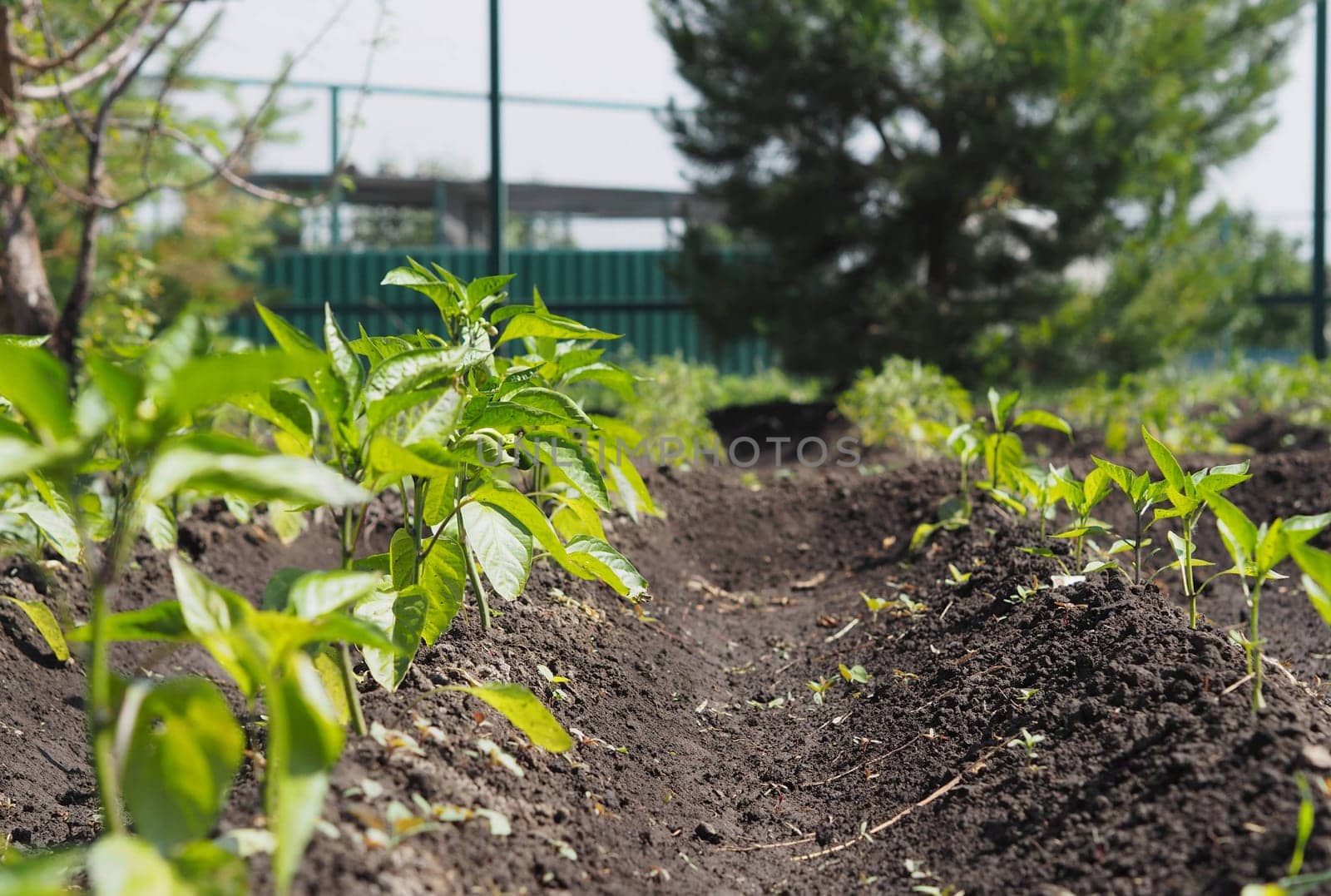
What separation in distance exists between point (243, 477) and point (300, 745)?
0.25m

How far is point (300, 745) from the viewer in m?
0.98

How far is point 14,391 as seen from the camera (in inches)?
40.4

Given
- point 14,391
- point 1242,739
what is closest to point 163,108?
point 14,391

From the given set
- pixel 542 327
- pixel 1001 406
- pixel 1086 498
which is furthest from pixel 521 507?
pixel 1001 406

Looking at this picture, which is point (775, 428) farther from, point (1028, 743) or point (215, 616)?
point (215, 616)

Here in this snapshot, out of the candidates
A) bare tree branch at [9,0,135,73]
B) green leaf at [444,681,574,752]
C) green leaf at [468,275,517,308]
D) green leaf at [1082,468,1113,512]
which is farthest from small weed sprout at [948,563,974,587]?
bare tree branch at [9,0,135,73]

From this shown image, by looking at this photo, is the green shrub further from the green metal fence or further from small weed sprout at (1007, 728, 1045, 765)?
the green metal fence

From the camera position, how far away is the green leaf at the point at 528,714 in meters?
1.42

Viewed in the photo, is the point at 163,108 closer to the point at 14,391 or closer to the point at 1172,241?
the point at 14,391

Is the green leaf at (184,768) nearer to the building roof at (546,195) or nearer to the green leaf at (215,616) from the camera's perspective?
the green leaf at (215,616)

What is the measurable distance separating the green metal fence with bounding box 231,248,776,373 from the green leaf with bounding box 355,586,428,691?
304 inches

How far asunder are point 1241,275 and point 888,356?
2.65 m

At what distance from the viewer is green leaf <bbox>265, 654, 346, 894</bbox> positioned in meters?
0.94

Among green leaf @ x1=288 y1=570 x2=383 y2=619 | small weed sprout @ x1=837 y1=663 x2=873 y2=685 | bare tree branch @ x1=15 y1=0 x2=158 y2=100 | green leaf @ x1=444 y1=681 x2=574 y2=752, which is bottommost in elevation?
small weed sprout @ x1=837 y1=663 x2=873 y2=685
